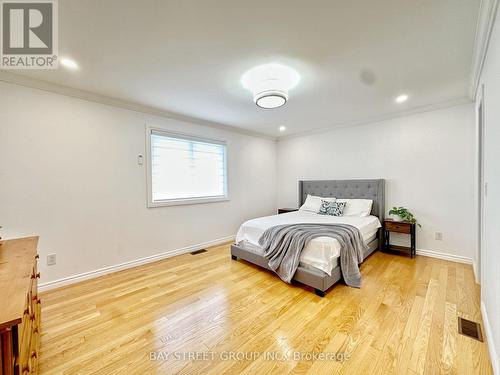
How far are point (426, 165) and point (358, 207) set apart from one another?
1.18 m

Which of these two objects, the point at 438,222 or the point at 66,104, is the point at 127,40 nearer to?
the point at 66,104

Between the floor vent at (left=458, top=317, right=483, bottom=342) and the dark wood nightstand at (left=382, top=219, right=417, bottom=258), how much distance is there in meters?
1.62

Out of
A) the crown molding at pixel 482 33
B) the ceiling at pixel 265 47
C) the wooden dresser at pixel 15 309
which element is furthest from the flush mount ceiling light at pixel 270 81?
the wooden dresser at pixel 15 309

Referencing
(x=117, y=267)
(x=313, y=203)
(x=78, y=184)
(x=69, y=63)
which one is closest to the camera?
(x=69, y=63)

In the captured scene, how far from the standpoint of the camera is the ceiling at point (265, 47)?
1.46m

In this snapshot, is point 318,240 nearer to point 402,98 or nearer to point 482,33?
point 482,33

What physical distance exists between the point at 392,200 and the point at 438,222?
0.67 meters

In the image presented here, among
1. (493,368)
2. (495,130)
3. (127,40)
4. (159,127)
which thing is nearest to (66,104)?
(159,127)

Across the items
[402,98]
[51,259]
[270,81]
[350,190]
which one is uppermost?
[402,98]

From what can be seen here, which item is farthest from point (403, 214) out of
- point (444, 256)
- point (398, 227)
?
point (444, 256)

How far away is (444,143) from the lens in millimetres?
3176

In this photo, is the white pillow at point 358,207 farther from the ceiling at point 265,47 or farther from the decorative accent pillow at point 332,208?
the ceiling at point 265,47

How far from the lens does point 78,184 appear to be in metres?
2.64

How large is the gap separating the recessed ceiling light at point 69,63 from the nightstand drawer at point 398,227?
14.9 ft
